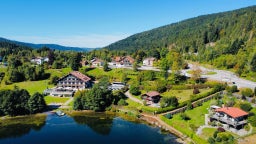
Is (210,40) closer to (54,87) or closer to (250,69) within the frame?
(250,69)

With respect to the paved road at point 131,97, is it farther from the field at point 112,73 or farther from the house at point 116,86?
the field at point 112,73

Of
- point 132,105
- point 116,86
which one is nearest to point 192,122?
point 132,105

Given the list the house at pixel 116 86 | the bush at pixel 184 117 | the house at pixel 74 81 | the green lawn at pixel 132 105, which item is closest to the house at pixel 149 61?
the house at pixel 116 86

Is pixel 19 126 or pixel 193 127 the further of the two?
pixel 19 126

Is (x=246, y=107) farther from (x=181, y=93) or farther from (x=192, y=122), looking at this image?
(x=181, y=93)

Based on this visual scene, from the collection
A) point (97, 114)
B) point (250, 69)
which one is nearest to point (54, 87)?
point (97, 114)

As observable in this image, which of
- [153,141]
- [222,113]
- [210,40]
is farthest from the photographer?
[210,40]
